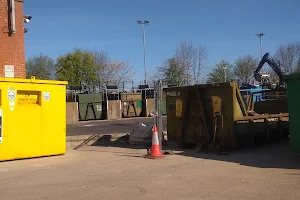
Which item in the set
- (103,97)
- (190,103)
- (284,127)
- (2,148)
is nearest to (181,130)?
(190,103)

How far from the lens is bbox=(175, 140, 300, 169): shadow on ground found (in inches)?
332

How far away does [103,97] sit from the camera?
94.8ft

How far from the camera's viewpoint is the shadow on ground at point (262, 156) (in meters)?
8.44

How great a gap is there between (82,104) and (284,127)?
55.0 ft

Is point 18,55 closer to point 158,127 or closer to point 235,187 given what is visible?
point 158,127

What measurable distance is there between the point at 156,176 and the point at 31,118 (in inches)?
153

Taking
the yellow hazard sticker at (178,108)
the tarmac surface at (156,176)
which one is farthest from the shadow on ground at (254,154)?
the yellow hazard sticker at (178,108)

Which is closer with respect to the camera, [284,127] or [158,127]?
[158,127]

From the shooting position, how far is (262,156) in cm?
952

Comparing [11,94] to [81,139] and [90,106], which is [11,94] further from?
[90,106]

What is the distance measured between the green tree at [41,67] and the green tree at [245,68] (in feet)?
107

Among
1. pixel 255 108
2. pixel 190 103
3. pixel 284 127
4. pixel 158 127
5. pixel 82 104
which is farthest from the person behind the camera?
pixel 82 104

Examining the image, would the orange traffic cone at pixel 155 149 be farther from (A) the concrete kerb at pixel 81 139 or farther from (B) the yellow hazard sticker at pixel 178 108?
(A) the concrete kerb at pixel 81 139

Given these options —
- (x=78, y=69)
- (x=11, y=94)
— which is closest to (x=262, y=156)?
(x=11, y=94)
